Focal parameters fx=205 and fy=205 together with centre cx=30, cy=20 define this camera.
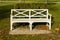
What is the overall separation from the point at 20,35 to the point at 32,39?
776mm

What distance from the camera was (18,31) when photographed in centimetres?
1052

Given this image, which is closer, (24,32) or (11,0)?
(24,32)

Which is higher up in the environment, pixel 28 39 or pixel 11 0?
pixel 11 0

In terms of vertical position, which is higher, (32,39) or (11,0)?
(11,0)

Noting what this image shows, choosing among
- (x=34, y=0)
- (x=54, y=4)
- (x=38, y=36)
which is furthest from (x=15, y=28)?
(x=34, y=0)

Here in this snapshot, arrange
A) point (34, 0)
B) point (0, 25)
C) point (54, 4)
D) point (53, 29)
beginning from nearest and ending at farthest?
point (53, 29), point (0, 25), point (54, 4), point (34, 0)

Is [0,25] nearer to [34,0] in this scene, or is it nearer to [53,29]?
[53,29]

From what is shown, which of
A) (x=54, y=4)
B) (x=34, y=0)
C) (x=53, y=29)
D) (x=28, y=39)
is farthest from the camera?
(x=34, y=0)

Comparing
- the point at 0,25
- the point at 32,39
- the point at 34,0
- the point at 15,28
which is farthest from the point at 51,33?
the point at 34,0

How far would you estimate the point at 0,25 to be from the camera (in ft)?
38.9

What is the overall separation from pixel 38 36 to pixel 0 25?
2931 millimetres

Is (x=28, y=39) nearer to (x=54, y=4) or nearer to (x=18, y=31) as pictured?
(x=18, y=31)

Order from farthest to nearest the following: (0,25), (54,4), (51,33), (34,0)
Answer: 1. (34,0)
2. (54,4)
3. (0,25)
4. (51,33)

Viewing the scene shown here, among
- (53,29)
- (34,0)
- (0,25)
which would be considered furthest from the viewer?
(34,0)
